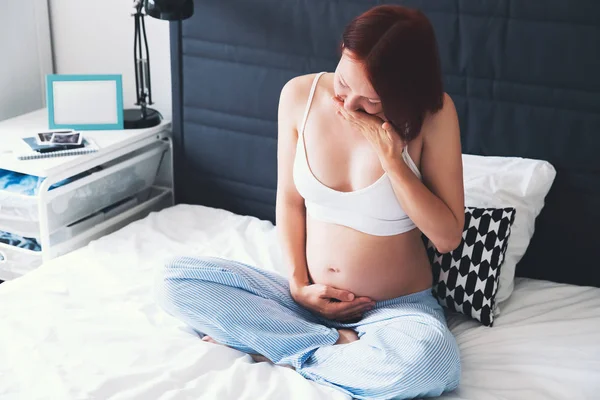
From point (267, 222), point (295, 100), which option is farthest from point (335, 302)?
point (267, 222)

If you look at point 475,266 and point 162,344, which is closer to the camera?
point 162,344

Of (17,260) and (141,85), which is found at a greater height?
(141,85)

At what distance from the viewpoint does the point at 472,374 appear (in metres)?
1.62

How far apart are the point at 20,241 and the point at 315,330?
40.5 inches

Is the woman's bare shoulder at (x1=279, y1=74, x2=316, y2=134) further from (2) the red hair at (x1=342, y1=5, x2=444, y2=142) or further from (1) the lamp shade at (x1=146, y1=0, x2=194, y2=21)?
(1) the lamp shade at (x1=146, y1=0, x2=194, y2=21)

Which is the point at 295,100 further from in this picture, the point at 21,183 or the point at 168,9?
the point at 21,183

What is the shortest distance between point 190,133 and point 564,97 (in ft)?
3.79

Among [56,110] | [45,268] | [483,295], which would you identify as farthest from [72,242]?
[483,295]

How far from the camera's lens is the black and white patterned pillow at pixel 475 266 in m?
1.83

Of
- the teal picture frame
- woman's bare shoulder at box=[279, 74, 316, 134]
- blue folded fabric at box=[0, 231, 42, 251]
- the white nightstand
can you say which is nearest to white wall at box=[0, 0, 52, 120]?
the white nightstand

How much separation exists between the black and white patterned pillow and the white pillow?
0.23ft

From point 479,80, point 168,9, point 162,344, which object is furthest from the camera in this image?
point 168,9

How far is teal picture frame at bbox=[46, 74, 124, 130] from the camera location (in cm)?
239

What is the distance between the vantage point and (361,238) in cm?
169
